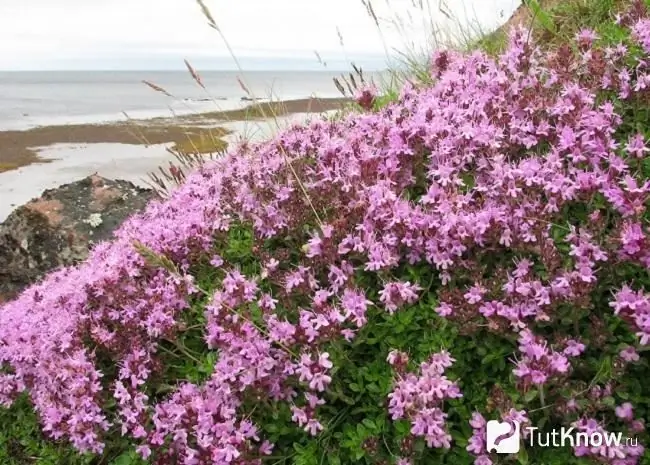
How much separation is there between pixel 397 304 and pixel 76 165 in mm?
18939

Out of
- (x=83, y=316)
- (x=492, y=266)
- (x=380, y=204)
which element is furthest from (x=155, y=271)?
(x=492, y=266)

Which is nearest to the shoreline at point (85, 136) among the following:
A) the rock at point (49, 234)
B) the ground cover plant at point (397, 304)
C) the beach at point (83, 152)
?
the beach at point (83, 152)

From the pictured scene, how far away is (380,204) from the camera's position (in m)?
3.24

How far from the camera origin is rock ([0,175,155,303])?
6391 mm

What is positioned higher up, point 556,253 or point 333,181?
point 333,181

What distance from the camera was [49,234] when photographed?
644 cm

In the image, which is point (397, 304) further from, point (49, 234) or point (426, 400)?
point (49, 234)

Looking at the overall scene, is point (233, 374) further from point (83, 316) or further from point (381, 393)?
point (83, 316)

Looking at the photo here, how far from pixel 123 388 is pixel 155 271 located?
32.9 inches

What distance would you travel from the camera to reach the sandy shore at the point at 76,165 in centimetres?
1595

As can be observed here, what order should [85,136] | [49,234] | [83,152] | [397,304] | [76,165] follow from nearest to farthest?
[397,304], [49,234], [76,165], [83,152], [85,136]

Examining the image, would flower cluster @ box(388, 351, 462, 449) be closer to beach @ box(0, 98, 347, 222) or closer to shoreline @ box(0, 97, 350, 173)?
beach @ box(0, 98, 347, 222)

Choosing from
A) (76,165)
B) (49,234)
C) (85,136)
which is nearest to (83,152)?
(76,165)

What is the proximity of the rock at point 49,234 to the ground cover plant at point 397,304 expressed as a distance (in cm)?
243
